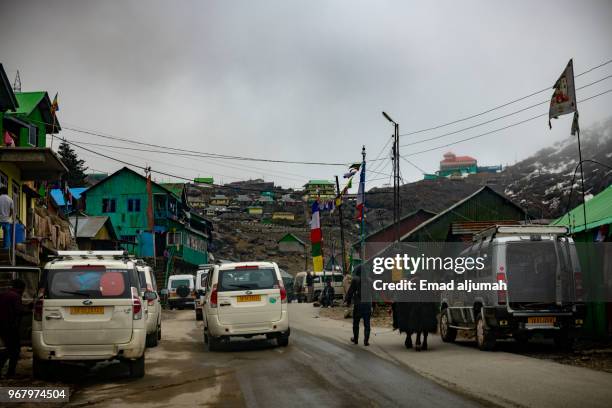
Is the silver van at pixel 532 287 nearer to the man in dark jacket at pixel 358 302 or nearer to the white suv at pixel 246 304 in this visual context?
the man in dark jacket at pixel 358 302

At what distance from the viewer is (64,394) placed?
32.3ft

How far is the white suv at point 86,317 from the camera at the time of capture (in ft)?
36.8

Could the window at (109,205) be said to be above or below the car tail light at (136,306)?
above

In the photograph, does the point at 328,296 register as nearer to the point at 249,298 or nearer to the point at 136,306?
the point at 249,298

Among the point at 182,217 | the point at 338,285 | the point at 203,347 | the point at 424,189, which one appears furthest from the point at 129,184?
the point at 424,189

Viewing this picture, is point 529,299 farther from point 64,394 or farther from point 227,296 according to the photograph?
point 64,394

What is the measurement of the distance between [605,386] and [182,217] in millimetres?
67423

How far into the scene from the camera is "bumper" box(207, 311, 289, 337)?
16.2m

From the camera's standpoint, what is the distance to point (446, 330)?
59.0 ft

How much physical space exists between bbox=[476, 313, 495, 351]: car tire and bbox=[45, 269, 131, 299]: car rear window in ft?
25.3

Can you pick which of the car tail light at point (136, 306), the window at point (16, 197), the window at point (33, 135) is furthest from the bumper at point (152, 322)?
the window at point (33, 135)

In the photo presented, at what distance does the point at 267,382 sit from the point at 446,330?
8411mm

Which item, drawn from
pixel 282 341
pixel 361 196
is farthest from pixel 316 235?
pixel 282 341

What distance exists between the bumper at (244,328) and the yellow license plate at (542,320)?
564 centimetres
